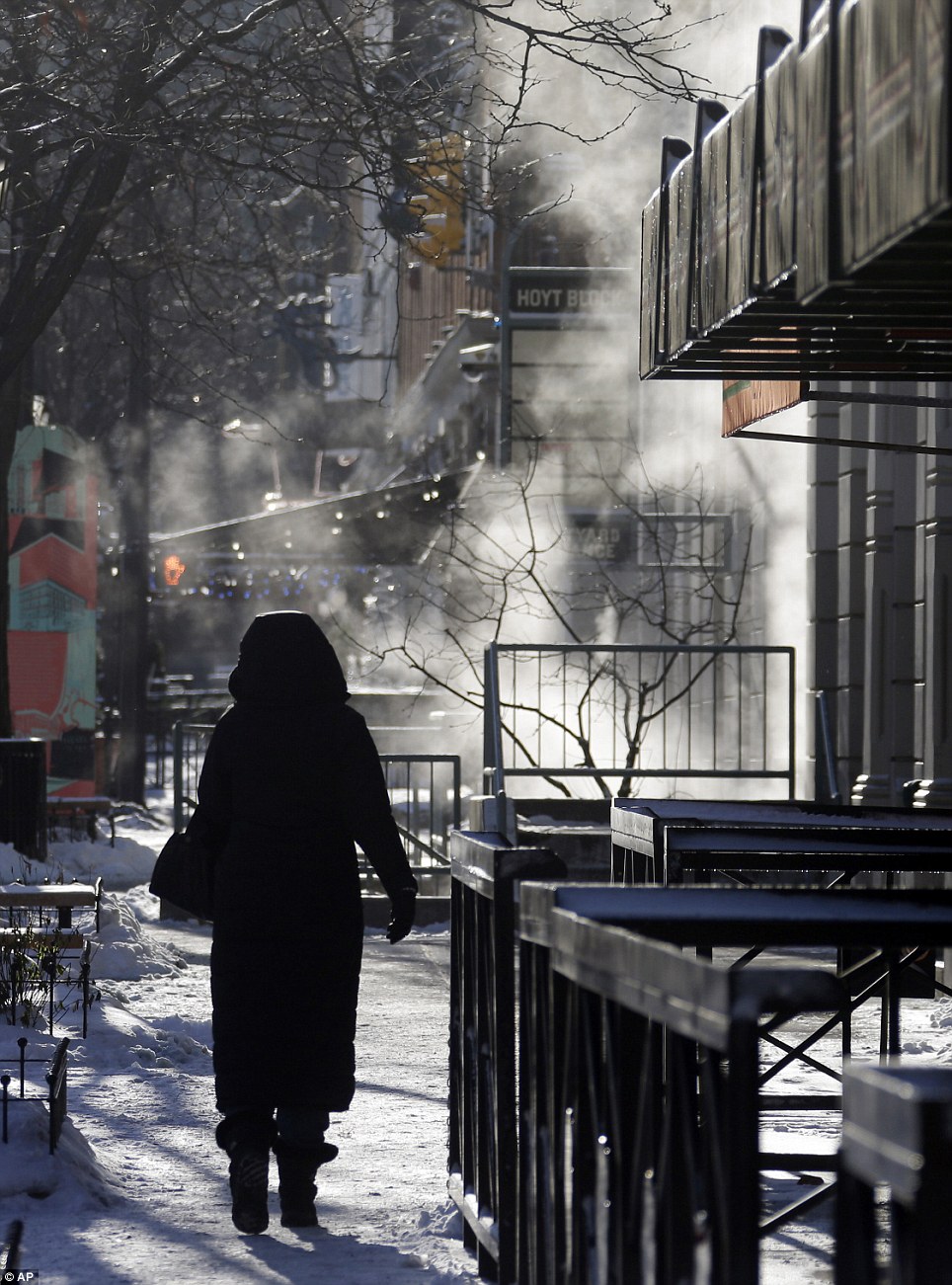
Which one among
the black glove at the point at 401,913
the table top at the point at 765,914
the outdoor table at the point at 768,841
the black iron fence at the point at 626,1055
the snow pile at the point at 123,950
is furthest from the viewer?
the snow pile at the point at 123,950

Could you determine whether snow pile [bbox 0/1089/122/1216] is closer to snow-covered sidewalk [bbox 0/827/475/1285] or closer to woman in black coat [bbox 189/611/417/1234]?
snow-covered sidewalk [bbox 0/827/475/1285]

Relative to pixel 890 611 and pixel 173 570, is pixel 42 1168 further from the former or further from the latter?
pixel 173 570

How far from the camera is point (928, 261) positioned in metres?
3.92

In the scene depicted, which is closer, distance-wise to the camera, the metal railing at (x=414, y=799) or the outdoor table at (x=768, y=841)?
the outdoor table at (x=768, y=841)

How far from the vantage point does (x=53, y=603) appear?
22.2 meters

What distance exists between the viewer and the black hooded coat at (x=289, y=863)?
5.62 m

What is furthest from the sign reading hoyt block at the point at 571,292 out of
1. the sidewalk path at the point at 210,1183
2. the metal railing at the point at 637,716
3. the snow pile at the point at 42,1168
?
the snow pile at the point at 42,1168

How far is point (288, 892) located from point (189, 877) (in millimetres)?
314

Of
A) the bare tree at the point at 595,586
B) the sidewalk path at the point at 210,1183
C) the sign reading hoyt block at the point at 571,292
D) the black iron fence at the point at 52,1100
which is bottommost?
the sidewalk path at the point at 210,1183

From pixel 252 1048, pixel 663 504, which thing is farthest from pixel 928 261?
pixel 663 504

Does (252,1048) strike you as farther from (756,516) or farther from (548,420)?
(548,420)

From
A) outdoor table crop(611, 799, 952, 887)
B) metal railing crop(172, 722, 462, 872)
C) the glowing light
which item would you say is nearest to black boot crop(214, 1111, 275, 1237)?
outdoor table crop(611, 799, 952, 887)

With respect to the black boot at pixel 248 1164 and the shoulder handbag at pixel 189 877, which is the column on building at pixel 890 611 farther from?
the black boot at pixel 248 1164

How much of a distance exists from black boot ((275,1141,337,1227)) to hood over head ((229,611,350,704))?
1232 millimetres
